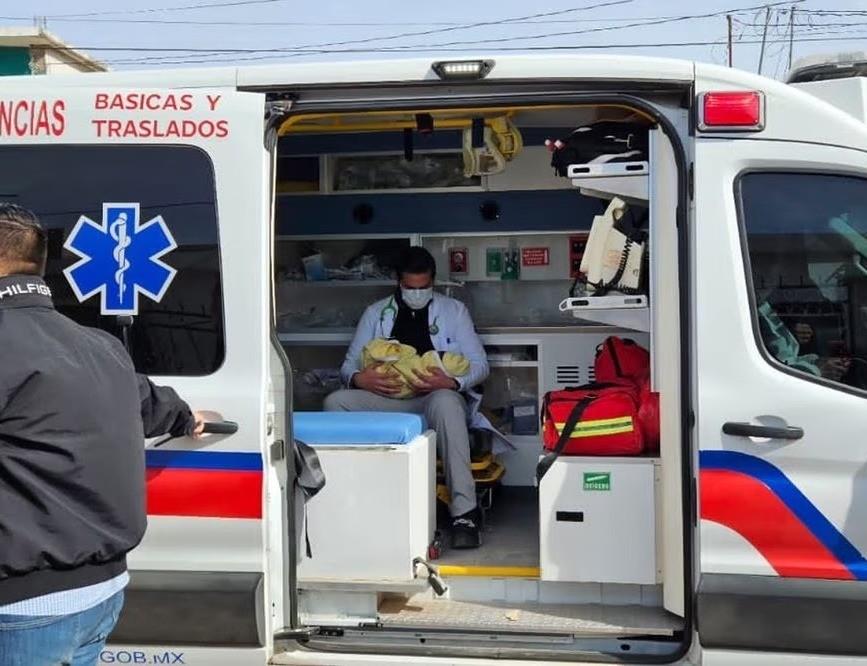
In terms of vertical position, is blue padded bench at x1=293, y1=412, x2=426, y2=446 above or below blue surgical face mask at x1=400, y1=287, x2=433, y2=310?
below

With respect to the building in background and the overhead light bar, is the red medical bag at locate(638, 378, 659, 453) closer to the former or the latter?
the overhead light bar

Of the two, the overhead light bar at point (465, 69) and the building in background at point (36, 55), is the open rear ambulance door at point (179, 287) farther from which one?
the building in background at point (36, 55)

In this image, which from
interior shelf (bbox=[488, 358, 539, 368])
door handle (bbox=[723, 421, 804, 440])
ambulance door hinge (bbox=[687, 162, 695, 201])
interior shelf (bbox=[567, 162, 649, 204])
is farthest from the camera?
interior shelf (bbox=[488, 358, 539, 368])

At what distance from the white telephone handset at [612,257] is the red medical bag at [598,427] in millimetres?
396

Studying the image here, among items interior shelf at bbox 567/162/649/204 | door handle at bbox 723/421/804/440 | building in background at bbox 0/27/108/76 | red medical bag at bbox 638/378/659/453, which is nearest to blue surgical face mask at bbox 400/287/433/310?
interior shelf at bbox 567/162/649/204

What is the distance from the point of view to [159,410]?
8.37ft

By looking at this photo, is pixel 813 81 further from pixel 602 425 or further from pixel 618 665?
pixel 618 665

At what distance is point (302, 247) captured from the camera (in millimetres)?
5812

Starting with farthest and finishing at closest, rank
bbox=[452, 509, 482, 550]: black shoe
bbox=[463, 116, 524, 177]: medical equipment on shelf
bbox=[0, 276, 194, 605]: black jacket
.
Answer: bbox=[463, 116, 524, 177]: medical equipment on shelf
bbox=[452, 509, 482, 550]: black shoe
bbox=[0, 276, 194, 605]: black jacket

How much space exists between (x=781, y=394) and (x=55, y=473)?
2.02 metres

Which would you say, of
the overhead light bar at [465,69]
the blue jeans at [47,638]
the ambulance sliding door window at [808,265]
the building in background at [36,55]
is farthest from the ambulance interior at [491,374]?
the building in background at [36,55]

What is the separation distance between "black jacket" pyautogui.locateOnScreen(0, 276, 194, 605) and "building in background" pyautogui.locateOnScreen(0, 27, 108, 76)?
6524 mm

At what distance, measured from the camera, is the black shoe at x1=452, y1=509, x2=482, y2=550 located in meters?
4.00

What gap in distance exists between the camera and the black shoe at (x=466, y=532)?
400cm
